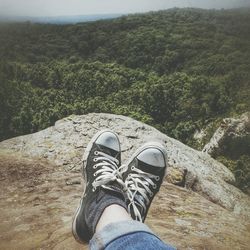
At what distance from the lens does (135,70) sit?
103ft

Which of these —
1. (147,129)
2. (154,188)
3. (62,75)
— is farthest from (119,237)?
(62,75)

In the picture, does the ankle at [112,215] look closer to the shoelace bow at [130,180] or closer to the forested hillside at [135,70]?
the shoelace bow at [130,180]

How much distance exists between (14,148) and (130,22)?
36.8 meters

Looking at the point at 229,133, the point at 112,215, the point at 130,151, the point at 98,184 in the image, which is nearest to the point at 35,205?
the point at 98,184

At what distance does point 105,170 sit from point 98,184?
0.22 m

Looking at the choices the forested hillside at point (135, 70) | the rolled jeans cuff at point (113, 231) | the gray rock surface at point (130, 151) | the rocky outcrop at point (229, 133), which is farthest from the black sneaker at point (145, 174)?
the forested hillside at point (135, 70)

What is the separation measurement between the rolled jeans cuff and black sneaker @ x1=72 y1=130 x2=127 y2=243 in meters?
0.17

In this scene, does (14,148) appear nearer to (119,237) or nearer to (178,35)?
(119,237)

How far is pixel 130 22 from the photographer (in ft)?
127

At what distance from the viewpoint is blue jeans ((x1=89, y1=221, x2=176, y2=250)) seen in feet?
3.73

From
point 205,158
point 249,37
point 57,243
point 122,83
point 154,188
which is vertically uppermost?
point 154,188

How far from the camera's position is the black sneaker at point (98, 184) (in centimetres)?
150

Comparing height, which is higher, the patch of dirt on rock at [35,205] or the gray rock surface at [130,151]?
the patch of dirt on rock at [35,205]

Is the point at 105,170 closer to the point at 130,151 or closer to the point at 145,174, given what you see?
the point at 145,174
